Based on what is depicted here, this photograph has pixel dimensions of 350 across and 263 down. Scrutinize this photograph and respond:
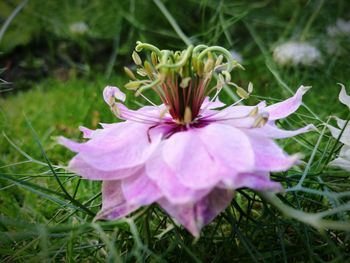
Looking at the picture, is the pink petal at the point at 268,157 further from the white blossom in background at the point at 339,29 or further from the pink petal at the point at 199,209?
the white blossom in background at the point at 339,29

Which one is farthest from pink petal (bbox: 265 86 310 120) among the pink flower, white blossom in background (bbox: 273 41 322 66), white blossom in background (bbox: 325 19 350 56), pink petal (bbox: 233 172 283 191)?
white blossom in background (bbox: 325 19 350 56)

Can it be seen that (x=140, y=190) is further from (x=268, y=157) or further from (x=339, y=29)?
(x=339, y=29)

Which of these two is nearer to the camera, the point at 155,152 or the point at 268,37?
the point at 155,152

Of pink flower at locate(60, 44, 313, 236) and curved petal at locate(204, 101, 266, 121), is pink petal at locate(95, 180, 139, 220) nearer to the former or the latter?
pink flower at locate(60, 44, 313, 236)

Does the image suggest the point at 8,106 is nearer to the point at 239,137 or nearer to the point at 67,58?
the point at 67,58

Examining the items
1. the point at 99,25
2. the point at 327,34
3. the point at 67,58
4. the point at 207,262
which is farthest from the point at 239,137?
the point at 67,58

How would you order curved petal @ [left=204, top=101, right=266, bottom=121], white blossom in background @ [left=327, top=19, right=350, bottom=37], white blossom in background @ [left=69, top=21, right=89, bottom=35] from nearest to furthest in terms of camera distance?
curved petal @ [left=204, top=101, right=266, bottom=121], white blossom in background @ [left=327, top=19, right=350, bottom=37], white blossom in background @ [left=69, top=21, right=89, bottom=35]

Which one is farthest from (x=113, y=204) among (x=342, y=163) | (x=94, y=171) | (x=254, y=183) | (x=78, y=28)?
(x=78, y=28)
